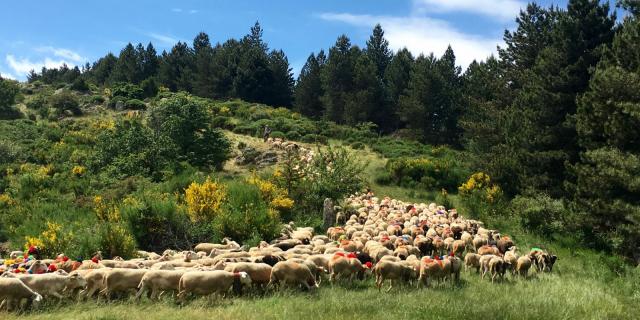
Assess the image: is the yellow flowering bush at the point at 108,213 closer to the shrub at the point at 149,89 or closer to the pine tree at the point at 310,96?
the pine tree at the point at 310,96

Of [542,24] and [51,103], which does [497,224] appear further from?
[51,103]

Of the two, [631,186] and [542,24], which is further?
[542,24]

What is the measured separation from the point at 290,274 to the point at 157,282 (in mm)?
2740

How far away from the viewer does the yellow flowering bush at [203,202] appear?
62.6ft

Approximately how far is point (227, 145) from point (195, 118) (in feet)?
11.2

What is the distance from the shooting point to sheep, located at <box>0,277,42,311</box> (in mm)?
9195

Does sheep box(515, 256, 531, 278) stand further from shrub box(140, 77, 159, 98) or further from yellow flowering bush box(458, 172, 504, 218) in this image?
shrub box(140, 77, 159, 98)

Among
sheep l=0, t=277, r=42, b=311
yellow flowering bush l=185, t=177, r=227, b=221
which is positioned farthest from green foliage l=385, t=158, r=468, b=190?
sheep l=0, t=277, r=42, b=311

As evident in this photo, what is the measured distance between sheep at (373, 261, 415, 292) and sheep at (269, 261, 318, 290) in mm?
1668

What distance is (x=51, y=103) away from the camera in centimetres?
6662

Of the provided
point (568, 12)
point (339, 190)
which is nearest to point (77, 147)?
point (339, 190)

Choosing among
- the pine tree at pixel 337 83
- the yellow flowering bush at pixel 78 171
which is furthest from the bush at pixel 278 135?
the pine tree at pixel 337 83

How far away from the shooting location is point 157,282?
1032cm

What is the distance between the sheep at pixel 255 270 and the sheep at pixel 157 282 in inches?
46.0
